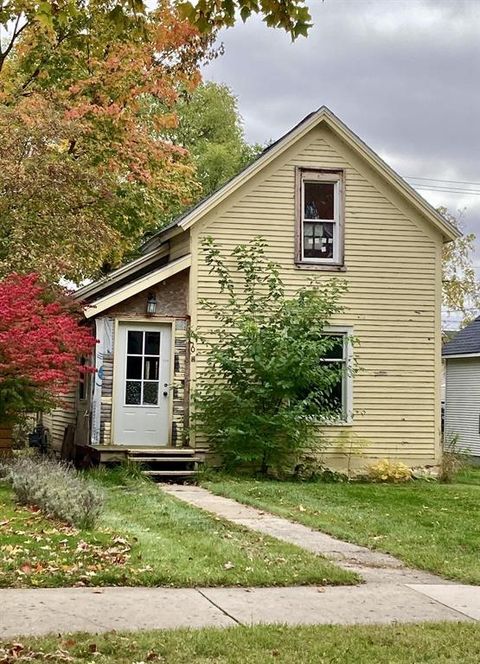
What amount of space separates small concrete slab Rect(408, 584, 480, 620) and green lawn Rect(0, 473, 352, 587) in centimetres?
62

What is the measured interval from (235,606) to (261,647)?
44.0 inches

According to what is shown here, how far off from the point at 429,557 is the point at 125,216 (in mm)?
17024

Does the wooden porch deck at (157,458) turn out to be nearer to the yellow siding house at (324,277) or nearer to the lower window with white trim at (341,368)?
the yellow siding house at (324,277)

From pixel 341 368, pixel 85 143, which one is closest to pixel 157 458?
pixel 341 368

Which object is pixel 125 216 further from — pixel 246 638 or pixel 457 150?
pixel 246 638

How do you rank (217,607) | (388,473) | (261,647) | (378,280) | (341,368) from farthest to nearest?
1. (378,280)
2. (341,368)
3. (388,473)
4. (217,607)
5. (261,647)

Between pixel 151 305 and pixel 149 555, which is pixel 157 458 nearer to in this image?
pixel 151 305

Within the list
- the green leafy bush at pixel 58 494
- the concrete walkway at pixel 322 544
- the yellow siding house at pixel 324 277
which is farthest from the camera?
the yellow siding house at pixel 324 277

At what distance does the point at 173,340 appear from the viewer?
16359mm

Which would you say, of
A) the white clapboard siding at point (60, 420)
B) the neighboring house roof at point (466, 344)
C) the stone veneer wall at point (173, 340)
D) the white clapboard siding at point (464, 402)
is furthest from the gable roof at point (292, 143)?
the white clapboard siding at point (464, 402)

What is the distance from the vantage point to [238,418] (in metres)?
15.5

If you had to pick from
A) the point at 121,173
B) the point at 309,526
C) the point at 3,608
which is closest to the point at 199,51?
the point at 121,173

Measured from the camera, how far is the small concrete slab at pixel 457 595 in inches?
259

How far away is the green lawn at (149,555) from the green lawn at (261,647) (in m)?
1.52
